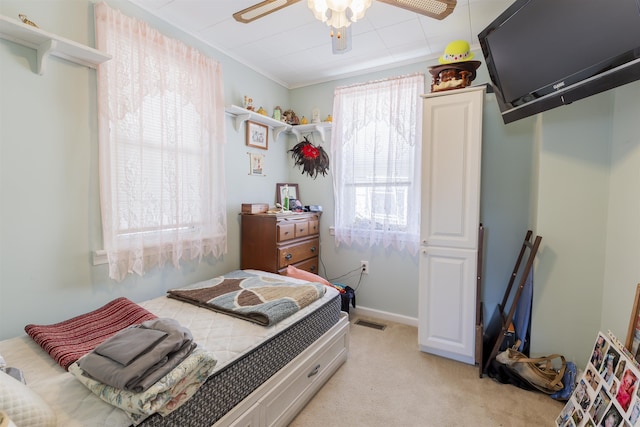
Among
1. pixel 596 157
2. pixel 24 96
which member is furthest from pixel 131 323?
pixel 596 157

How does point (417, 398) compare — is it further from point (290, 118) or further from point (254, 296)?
point (290, 118)

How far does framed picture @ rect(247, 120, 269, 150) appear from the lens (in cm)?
283

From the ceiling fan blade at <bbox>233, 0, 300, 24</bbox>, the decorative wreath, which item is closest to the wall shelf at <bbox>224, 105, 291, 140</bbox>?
the decorative wreath

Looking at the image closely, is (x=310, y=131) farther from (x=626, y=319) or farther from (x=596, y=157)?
(x=626, y=319)

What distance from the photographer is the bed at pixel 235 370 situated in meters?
1.01

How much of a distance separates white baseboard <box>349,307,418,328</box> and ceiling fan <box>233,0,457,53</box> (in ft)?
8.01

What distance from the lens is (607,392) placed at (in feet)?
4.25

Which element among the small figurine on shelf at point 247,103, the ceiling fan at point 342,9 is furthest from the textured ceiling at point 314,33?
the ceiling fan at point 342,9

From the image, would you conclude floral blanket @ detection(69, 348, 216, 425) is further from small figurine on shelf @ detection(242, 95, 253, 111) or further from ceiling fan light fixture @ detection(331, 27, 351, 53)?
small figurine on shelf @ detection(242, 95, 253, 111)

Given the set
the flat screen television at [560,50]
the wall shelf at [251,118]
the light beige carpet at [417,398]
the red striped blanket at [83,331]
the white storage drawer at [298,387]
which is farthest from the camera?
the wall shelf at [251,118]

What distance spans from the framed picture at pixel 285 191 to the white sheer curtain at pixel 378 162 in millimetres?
521

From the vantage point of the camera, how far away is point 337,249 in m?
3.21

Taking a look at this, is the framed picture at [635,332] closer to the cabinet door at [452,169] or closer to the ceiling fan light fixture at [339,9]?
the cabinet door at [452,169]

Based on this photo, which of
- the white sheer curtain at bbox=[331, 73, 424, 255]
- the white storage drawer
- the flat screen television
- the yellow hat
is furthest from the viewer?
the white sheer curtain at bbox=[331, 73, 424, 255]
